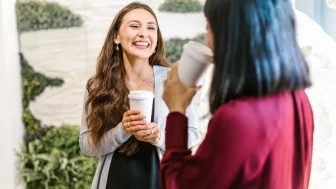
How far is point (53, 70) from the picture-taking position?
301cm

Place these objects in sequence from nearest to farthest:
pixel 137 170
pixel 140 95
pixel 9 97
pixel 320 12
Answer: pixel 140 95 < pixel 137 170 < pixel 320 12 < pixel 9 97

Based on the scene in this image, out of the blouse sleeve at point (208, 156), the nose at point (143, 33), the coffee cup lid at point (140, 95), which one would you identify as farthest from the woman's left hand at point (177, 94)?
the nose at point (143, 33)

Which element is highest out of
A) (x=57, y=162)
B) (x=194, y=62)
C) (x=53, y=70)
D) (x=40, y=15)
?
(x=40, y=15)

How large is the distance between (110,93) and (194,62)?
629 millimetres

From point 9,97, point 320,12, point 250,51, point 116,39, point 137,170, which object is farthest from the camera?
point 9,97

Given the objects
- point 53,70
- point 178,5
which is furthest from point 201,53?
point 53,70

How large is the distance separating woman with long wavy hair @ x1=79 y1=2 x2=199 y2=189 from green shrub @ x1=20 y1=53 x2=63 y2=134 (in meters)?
1.58

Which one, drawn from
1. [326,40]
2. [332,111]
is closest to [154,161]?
[332,111]

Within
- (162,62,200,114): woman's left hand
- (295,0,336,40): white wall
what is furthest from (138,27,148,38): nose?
(295,0,336,40): white wall

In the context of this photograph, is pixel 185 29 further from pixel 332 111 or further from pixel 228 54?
pixel 228 54

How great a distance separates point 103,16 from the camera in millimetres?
2938

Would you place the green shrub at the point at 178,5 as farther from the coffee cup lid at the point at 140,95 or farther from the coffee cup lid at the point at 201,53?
the coffee cup lid at the point at 201,53

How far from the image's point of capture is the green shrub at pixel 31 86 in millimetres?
3018

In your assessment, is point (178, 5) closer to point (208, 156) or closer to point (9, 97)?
point (9, 97)
